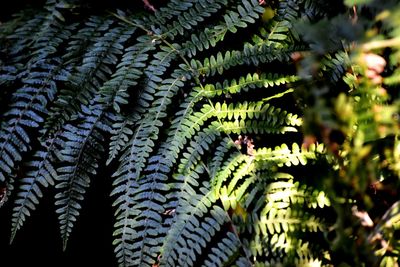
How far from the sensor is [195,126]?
183 centimetres

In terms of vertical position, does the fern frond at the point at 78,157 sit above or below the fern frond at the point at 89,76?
below

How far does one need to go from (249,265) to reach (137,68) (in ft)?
3.54

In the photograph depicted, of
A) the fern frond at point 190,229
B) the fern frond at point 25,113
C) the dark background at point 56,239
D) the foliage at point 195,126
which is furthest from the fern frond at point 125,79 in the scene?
the dark background at point 56,239

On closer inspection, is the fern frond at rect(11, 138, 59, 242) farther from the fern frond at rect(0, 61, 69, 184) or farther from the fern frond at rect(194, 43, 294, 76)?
the fern frond at rect(194, 43, 294, 76)

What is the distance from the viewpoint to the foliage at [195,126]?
1596mm

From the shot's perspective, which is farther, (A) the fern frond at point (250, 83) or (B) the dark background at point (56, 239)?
(B) the dark background at point (56, 239)

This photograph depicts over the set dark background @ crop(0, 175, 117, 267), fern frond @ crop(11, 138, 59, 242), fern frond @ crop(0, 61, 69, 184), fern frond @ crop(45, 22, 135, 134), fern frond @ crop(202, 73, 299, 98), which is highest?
fern frond @ crop(202, 73, 299, 98)

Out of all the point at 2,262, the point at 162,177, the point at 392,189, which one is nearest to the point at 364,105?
the point at 392,189

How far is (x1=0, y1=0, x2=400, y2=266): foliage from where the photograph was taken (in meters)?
1.60

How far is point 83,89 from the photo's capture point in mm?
2018

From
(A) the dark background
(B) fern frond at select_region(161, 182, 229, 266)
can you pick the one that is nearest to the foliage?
(B) fern frond at select_region(161, 182, 229, 266)

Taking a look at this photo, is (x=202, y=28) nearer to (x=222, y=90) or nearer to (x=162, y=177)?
(x=222, y=90)

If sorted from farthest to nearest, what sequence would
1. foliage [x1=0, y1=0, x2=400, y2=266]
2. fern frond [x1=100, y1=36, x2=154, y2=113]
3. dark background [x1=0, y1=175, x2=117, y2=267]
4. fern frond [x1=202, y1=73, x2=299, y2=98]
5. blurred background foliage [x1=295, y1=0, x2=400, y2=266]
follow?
dark background [x1=0, y1=175, x2=117, y2=267] < fern frond [x1=100, y1=36, x2=154, y2=113] < fern frond [x1=202, y1=73, x2=299, y2=98] < foliage [x1=0, y1=0, x2=400, y2=266] < blurred background foliage [x1=295, y1=0, x2=400, y2=266]

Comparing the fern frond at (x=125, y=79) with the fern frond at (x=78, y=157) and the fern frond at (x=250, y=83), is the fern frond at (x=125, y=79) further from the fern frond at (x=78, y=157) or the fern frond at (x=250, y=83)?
the fern frond at (x=250, y=83)
